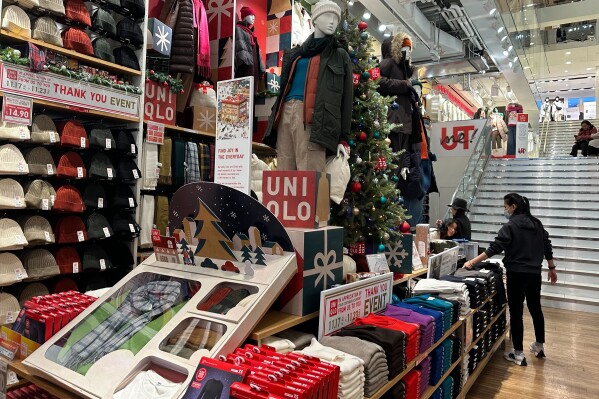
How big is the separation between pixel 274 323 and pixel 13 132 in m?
2.47

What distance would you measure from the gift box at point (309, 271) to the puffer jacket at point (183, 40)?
2.97 m

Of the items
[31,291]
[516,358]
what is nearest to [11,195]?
[31,291]

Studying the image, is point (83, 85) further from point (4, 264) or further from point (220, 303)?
point (220, 303)

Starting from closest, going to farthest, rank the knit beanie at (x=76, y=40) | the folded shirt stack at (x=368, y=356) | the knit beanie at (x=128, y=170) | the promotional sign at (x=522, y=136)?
the folded shirt stack at (x=368, y=356) < the knit beanie at (x=76, y=40) < the knit beanie at (x=128, y=170) < the promotional sign at (x=522, y=136)

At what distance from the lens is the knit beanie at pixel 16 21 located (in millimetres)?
3064

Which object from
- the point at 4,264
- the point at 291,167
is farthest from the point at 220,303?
the point at 4,264

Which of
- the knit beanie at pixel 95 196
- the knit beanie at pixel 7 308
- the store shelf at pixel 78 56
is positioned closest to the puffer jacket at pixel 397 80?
the store shelf at pixel 78 56

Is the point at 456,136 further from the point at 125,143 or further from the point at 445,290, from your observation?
the point at 125,143

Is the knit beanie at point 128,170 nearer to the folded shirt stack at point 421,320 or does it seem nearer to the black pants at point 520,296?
the folded shirt stack at point 421,320

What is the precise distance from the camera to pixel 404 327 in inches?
85.1

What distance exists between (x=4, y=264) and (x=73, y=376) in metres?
2.04

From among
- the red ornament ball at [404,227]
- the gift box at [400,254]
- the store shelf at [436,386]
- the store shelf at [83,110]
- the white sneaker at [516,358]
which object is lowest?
the white sneaker at [516,358]

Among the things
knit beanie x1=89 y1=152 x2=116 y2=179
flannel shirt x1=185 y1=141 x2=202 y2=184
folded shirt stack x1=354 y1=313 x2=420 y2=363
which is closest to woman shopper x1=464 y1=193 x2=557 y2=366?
folded shirt stack x1=354 y1=313 x2=420 y2=363

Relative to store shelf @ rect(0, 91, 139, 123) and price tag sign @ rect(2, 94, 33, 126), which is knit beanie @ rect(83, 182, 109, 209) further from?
price tag sign @ rect(2, 94, 33, 126)
